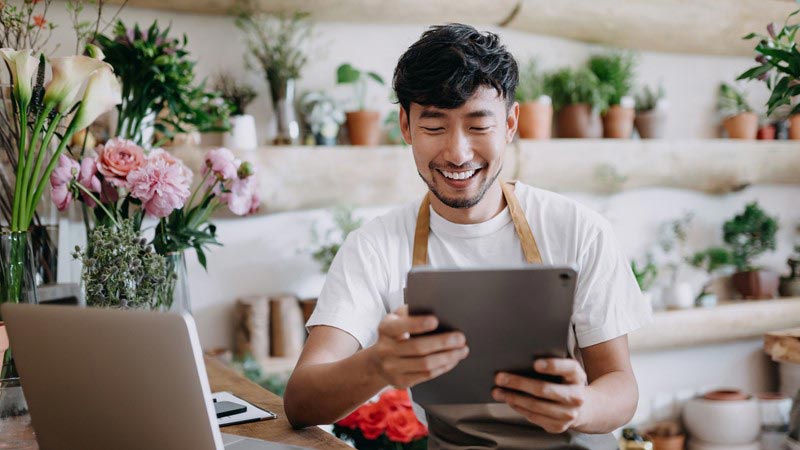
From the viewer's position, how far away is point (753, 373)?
4.32 m

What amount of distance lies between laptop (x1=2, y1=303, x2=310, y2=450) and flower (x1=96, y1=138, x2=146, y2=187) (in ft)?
1.70

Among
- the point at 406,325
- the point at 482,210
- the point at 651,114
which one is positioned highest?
the point at 651,114

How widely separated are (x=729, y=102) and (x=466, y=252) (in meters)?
3.18

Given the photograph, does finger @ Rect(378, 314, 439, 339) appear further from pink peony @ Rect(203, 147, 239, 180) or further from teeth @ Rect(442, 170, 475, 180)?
pink peony @ Rect(203, 147, 239, 180)

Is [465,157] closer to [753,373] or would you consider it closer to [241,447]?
[241,447]

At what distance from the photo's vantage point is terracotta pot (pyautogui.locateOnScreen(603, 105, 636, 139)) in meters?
3.69

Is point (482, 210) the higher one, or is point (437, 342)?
point (482, 210)

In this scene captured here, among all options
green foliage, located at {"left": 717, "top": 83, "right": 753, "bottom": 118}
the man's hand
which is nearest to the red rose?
the man's hand

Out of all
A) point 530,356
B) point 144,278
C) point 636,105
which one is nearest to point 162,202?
point 144,278

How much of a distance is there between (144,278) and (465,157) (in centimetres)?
68

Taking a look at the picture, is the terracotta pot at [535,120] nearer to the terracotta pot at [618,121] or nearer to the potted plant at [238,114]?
the terracotta pot at [618,121]

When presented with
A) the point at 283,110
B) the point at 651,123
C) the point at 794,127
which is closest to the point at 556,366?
the point at 283,110

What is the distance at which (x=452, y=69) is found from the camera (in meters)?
1.48

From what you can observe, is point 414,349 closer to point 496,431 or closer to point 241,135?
point 496,431
